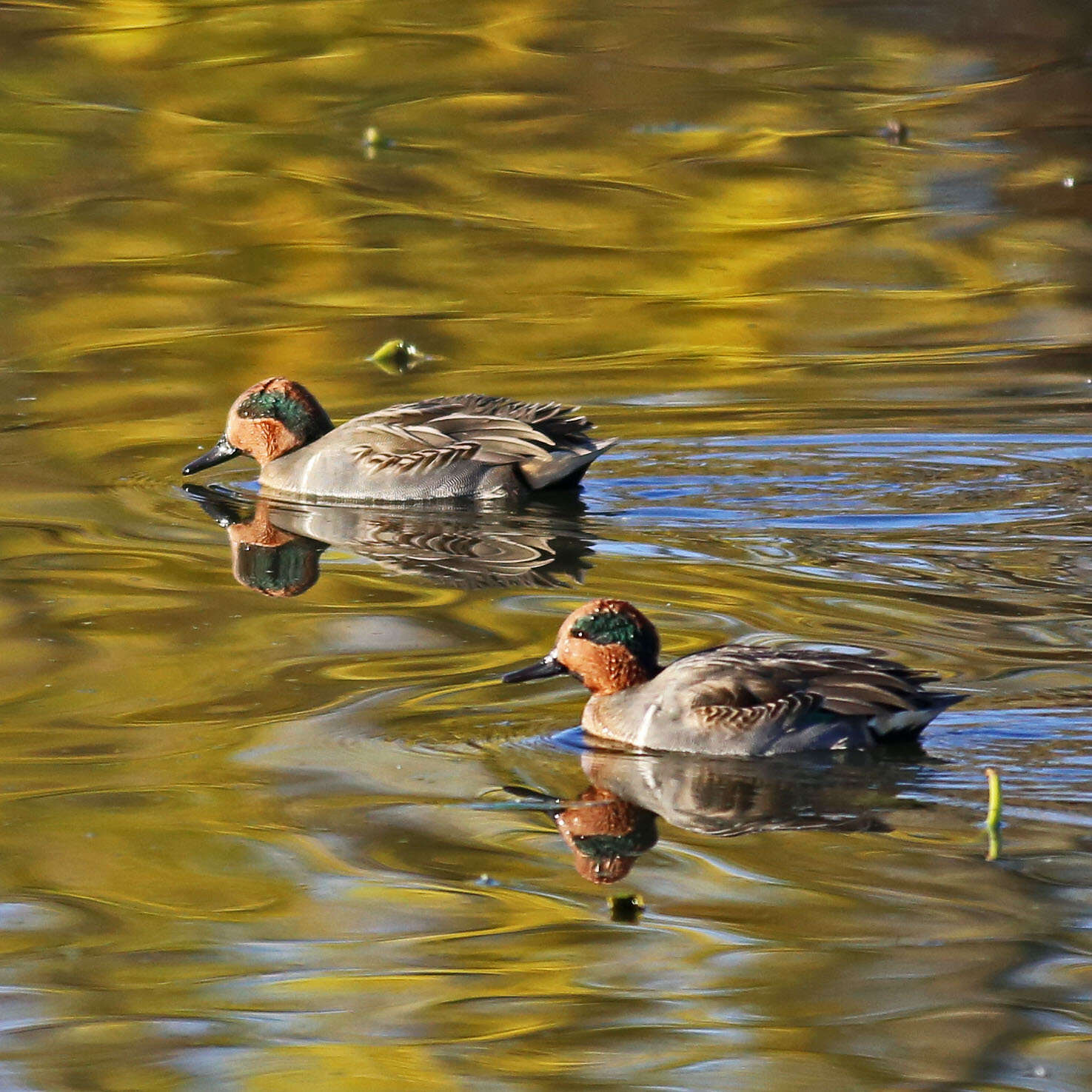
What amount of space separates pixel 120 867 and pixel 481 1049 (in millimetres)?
1579

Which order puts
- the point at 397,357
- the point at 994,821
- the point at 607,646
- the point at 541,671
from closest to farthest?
the point at 994,821, the point at 607,646, the point at 541,671, the point at 397,357

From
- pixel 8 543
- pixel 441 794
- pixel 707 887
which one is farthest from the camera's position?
pixel 8 543

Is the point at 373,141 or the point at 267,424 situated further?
the point at 373,141

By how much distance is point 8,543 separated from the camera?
10.3m

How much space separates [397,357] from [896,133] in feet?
22.6

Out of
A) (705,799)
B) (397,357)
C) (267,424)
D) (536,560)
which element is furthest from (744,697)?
(397,357)

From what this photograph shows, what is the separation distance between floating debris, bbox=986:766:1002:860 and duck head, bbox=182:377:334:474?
19.2 feet

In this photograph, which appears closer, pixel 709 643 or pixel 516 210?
pixel 709 643

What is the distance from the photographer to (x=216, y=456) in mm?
11828

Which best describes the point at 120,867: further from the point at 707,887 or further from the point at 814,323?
the point at 814,323

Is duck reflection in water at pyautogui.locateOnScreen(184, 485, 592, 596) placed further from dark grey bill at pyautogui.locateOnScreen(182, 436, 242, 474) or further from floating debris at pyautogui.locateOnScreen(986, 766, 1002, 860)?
floating debris at pyautogui.locateOnScreen(986, 766, 1002, 860)

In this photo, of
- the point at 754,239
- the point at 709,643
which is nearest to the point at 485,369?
the point at 754,239

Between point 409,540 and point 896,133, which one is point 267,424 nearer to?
point 409,540

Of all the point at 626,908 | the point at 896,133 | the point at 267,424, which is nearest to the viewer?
the point at 626,908
